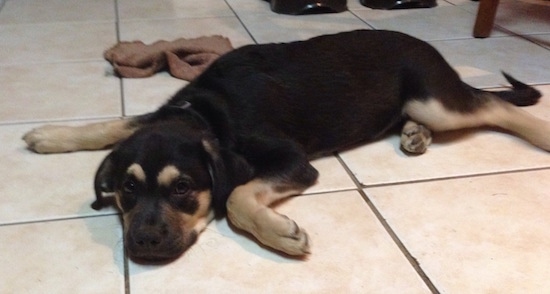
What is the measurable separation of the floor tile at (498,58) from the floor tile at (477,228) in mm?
715

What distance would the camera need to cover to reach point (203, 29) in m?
2.85

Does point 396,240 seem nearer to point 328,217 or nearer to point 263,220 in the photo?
point 328,217

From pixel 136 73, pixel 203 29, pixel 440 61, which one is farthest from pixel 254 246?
pixel 203 29

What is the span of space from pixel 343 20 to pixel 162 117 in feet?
5.50

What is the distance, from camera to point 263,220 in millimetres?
1311

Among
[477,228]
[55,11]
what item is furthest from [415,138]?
[55,11]

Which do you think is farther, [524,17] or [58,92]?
[524,17]

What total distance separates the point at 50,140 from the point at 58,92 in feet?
1.62

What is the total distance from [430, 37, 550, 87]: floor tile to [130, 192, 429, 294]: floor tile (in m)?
1.06

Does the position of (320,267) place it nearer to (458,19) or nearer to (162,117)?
(162,117)

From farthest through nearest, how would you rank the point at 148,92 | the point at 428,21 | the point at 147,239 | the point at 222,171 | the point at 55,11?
the point at 55,11
the point at 428,21
the point at 148,92
the point at 222,171
the point at 147,239

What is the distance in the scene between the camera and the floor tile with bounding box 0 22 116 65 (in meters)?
2.51

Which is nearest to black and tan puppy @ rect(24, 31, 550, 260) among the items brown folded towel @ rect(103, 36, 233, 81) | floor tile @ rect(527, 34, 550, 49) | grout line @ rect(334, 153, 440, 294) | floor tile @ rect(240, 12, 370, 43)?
grout line @ rect(334, 153, 440, 294)

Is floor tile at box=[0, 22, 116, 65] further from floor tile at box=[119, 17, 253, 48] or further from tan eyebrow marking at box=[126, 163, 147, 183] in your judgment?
tan eyebrow marking at box=[126, 163, 147, 183]
